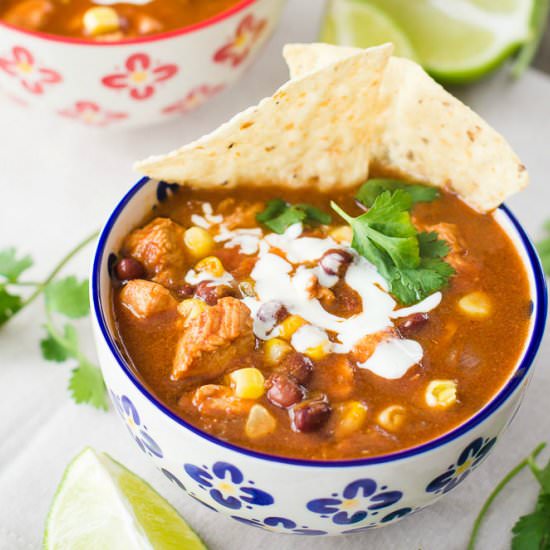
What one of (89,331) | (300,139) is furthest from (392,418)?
(89,331)

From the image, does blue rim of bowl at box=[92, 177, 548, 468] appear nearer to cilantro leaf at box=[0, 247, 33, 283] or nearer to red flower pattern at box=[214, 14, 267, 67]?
cilantro leaf at box=[0, 247, 33, 283]

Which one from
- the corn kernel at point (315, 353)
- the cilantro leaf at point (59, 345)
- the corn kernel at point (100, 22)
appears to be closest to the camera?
the corn kernel at point (315, 353)

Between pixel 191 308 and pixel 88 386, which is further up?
pixel 191 308

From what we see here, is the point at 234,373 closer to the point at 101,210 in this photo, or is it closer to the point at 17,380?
the point at 17,380

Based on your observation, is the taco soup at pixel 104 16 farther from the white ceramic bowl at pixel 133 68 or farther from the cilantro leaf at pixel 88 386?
the cilantro leaf at pixel 88 386

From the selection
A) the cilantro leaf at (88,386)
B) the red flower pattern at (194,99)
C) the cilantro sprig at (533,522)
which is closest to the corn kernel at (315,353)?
the cilantro sprig at (533,522)

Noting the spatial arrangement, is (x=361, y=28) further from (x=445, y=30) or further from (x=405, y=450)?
(x=405, y=450)

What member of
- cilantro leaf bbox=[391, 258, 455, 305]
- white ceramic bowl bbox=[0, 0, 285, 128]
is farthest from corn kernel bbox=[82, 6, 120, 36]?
cilantro leaf bbox=[391, 258, 455, 305]
